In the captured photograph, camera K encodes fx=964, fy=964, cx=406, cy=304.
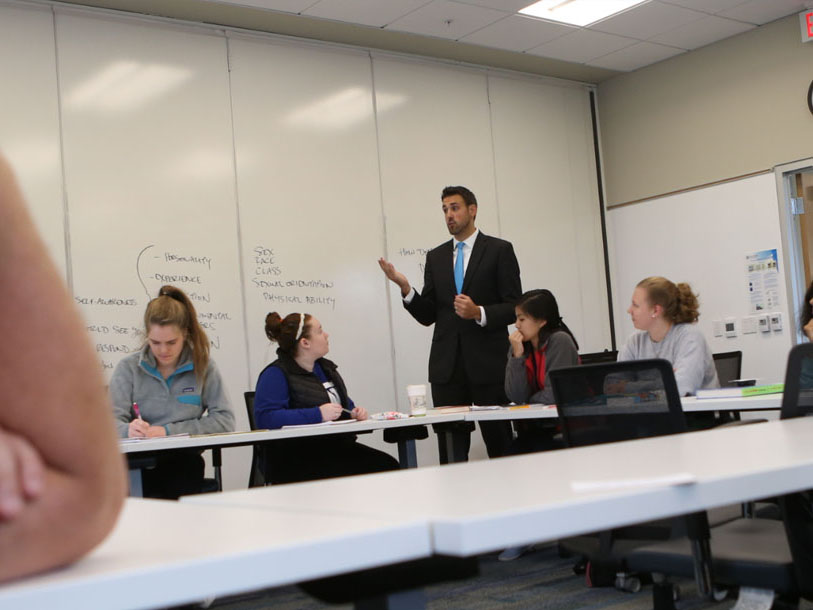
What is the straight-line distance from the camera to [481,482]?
3.56ft

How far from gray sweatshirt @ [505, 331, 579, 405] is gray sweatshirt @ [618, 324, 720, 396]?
1.18 ft

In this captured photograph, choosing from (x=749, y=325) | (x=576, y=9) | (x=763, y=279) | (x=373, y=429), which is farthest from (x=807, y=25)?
(x=373, y=429)

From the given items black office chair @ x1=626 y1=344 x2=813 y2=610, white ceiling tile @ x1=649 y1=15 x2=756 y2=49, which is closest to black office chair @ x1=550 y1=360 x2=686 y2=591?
black office chair @ x1=626 y1=344 x2=813 y2=610

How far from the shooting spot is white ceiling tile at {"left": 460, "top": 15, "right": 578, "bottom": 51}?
627cm

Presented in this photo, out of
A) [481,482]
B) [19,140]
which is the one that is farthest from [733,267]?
[481,482]

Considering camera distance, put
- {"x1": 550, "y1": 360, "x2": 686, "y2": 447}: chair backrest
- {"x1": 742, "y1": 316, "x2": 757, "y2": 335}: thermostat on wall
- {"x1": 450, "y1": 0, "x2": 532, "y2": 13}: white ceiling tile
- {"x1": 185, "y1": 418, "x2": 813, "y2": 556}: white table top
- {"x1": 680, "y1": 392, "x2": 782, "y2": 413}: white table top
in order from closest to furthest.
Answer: {"x1": 185, "y1": 418, "x2": 813, "y2": 556}: white table top, {"x1": 550, "y1": 360, "x2": 686, "y2": 447}: chair backrest, {"x1": 680, "y1": 392, "x2": 782, "y2": 413}: white table top, {"x1": 450, "y1": 0, "x2": 532, "y2": 13}: white ceiling tile, {"x1": 742, "y1": 316, "x2": 757, "y2": 335}: thermostat on wall

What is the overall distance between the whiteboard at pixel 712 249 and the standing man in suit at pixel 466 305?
2.27 m

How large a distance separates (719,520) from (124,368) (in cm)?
255

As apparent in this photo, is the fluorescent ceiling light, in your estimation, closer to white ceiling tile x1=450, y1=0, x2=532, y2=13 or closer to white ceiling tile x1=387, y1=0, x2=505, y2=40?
white ceiling tile x1=450, y1=0, x2=532, y2=13

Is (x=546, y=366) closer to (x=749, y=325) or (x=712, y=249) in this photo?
(x=749, y=325)

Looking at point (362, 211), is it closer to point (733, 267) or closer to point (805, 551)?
point (733, 267)

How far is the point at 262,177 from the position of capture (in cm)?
605

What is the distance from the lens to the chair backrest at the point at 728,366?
488 centimetres

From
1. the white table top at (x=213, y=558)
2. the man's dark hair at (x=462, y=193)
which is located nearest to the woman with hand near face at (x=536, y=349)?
the man's dark hair at (x=462, y=193)
